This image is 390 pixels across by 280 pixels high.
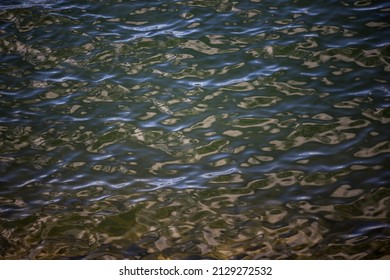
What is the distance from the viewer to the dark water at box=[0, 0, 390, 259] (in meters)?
7.26

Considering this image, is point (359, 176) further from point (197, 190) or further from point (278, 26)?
point (278, 26)

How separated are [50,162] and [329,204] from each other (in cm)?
570

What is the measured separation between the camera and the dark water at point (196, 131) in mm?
7258

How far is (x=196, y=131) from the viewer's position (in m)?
9.34

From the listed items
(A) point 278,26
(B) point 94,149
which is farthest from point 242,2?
(B) point 94,149

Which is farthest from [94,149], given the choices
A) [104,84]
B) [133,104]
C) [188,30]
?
[188,30]

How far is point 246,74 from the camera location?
34.4ft

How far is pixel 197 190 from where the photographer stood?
805 centimetres

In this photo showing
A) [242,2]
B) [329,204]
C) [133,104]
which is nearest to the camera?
[329,204]

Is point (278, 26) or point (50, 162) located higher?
point (278, 26)

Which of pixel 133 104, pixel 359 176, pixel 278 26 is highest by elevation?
pixel 278 26

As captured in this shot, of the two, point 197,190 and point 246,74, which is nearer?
point 197,190

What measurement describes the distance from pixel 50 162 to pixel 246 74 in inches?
Answer: 199
